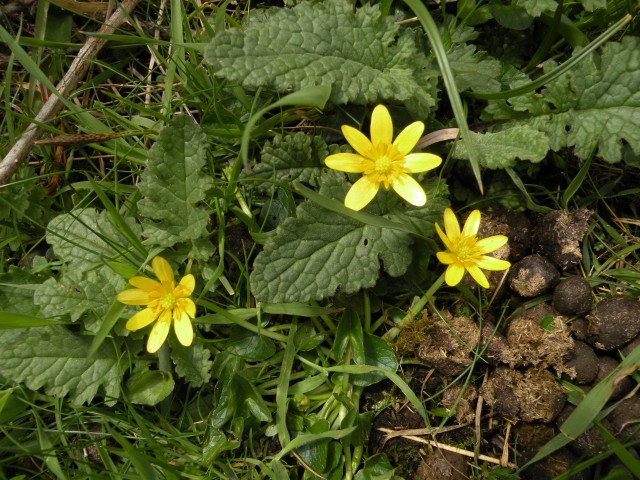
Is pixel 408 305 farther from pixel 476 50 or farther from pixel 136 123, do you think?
pixel 136 123

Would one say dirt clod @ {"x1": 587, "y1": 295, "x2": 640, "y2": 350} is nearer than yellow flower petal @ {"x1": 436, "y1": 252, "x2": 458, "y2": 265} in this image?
No

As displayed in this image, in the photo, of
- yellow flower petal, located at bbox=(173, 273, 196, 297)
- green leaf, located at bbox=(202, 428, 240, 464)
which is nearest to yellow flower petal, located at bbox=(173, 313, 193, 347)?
yellow flower petal, located at bbox=(173, 273, 196, 297)

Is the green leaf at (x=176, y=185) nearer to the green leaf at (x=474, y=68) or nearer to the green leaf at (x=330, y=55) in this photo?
the green leaf at (x=330, y=55)

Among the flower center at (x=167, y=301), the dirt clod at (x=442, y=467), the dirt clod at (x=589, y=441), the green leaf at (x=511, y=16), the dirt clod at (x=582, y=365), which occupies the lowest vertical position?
the dirt clod at (x=442, y=467)

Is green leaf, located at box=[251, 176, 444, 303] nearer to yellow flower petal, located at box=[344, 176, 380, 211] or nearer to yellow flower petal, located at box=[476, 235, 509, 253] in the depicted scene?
yellow flower petal, located at box=[344, 176, 380, 211]

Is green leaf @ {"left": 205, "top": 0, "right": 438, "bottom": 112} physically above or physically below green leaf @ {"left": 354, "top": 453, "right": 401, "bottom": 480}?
above

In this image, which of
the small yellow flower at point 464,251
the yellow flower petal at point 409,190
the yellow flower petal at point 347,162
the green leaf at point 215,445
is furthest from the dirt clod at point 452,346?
the green leaf at point 215,445

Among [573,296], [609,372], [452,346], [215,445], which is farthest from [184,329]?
[609,372]
